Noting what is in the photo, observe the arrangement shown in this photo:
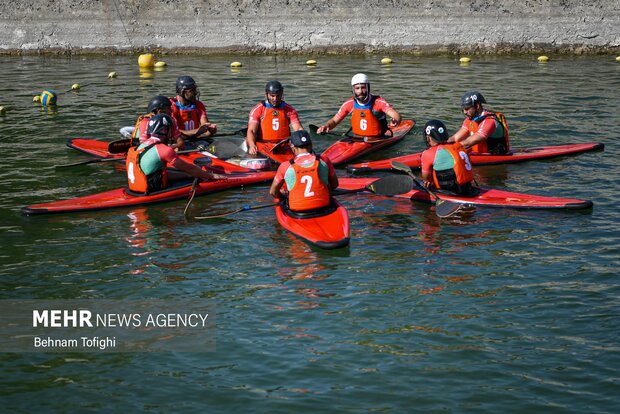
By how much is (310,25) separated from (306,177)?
17952 millimetres

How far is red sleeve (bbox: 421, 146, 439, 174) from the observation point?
1471 cm

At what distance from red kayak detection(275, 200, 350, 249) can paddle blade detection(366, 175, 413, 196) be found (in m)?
1.56

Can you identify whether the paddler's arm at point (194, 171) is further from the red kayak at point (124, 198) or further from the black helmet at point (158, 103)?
the black helmet at point (158, 103)

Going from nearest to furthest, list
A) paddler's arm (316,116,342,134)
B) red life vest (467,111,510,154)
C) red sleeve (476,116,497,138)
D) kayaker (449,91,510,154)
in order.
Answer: kayaker (449,91,510,154) < red sleeve (476,116,497,138) < red life vest (467,111,510,154) < paddler's arm (316,116,342,134)

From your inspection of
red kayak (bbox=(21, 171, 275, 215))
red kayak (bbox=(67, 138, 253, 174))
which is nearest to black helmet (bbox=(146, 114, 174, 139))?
red kayak (bbox=(21, 171, 275, 215))

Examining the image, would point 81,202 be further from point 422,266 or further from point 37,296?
point 422,266

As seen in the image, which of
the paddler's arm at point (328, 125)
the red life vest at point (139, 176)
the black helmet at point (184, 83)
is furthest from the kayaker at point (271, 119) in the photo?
the red life vest at point (139, 176)

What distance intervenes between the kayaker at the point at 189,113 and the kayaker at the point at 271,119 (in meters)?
0.90

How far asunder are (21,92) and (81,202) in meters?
12.2

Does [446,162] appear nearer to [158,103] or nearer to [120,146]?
[158,103]

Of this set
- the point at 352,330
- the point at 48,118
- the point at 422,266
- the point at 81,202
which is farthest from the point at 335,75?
the point at 352,330

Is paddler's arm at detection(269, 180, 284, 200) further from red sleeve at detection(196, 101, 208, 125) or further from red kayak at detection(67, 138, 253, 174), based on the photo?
red sleeve at detection(196, 101, 208, 125)

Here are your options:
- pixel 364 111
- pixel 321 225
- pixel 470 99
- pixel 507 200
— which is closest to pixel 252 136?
pixel 364 111

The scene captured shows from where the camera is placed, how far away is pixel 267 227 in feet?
46.3
